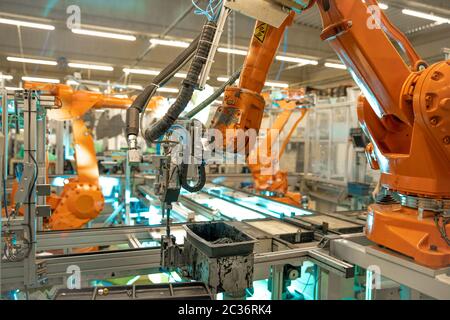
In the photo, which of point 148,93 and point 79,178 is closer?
point 148,93

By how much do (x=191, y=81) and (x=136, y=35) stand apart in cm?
881

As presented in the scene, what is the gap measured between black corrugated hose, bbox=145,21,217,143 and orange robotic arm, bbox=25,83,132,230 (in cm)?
258

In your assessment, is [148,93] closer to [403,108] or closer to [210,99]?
[210,99]

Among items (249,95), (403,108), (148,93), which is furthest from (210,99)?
(403,108)

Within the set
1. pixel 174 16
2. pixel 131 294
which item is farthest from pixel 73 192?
pixel 174 16

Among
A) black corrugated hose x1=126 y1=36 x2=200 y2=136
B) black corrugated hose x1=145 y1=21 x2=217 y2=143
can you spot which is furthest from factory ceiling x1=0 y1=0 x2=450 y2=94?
black corrugated hose x1=145 y1=21 x2=217 y2=143

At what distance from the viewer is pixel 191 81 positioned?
151cm

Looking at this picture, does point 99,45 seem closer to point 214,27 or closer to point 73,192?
point 73,192

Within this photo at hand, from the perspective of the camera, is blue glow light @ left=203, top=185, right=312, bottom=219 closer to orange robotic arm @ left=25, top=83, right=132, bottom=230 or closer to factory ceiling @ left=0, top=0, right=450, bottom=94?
orange robotic arm @ left=25, top=83, right=132, bottom=230

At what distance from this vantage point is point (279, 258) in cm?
208

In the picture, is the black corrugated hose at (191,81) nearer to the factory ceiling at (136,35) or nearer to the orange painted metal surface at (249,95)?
the orange painted metal surface at (249,95)

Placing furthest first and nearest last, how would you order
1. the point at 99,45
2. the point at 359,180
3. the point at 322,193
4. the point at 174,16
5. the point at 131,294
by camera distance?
the point at 99,45 < the point at 174,16 < the point at 322,193 < the point at 359,180 < the point at 131,294

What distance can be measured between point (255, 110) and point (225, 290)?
3.08 ft

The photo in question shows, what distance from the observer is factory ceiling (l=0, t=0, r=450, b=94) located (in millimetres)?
9172
